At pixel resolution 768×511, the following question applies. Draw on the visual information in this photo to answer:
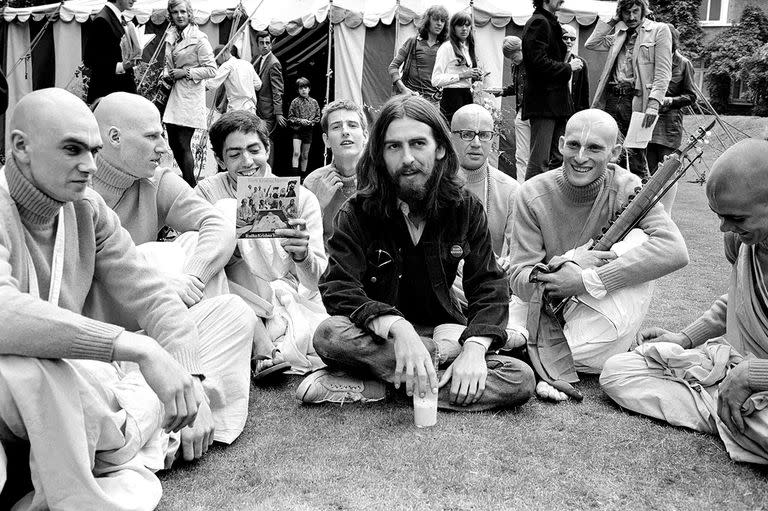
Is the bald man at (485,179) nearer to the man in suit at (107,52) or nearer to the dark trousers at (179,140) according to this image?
the man in suit at (107,52)

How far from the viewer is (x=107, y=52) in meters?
6.98

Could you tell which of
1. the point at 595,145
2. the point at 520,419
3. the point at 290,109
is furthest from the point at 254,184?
the point at 290,109

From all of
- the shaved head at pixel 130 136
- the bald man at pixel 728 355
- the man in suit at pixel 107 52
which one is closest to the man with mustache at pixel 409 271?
the bald man at pixel 728 355

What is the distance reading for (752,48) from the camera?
30297 mm

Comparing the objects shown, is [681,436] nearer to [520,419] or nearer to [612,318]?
[520,419]

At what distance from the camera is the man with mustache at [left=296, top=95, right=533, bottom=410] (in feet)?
12.4

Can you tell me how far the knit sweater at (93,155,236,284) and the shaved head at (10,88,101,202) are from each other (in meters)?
1.33

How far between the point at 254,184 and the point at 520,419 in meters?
1.77

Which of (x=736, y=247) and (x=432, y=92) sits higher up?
(x=432, y=92)

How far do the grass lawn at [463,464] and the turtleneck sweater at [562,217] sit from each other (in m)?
1.02

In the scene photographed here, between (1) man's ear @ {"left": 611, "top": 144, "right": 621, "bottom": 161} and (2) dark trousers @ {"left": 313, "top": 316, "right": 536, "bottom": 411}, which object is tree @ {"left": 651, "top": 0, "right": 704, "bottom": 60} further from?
(2) dark trousers @ {"left": 313, "top": 316, "right": 536, "bottom": 411}

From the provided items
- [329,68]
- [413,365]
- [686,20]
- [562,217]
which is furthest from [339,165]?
[686,20]

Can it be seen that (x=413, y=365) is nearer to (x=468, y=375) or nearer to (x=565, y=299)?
(x=468, y=375)

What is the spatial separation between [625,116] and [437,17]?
277 cm
